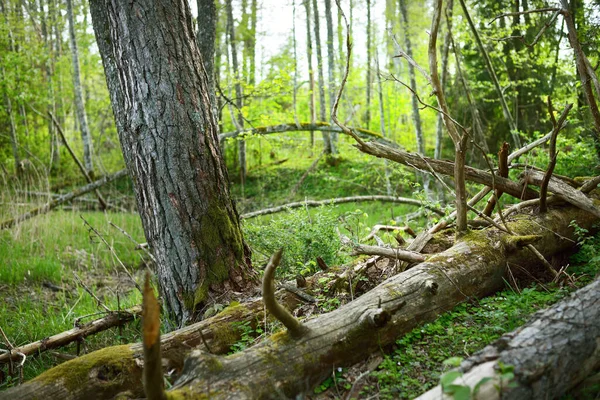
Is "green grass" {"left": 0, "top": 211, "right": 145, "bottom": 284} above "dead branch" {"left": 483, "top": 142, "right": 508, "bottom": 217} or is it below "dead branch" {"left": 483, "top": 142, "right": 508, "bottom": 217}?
below

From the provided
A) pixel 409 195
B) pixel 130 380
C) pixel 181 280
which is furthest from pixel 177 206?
pixel 409 195

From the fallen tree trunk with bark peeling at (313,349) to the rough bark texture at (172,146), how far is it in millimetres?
829

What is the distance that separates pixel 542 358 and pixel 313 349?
3.76ft

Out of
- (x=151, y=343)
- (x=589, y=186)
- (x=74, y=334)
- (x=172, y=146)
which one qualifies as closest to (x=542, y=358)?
(x=151, y=343)

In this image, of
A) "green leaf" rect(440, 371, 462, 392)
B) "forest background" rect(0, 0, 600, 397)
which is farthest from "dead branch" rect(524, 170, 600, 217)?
"green leaf" rect(440, 371, 462, 392)

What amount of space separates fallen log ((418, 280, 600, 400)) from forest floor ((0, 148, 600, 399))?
0.61ft

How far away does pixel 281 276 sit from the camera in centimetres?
432

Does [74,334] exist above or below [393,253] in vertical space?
below

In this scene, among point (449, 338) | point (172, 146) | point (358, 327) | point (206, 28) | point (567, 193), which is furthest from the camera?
point (206, 28)

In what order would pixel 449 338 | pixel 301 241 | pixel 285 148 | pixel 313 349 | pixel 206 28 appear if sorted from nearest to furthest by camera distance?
A: pixel 313 349 < pixel 449 338 < pixel 301 241 < pixel 206 28 < pixel 285 148

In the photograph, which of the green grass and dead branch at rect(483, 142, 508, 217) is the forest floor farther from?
dead branch at rect(483, 142, 508, 217)

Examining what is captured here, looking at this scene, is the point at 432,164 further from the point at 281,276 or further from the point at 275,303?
the point at 275,303

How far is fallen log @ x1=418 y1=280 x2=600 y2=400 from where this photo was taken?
1.85 meters

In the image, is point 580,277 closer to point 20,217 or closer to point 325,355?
point 325,355
